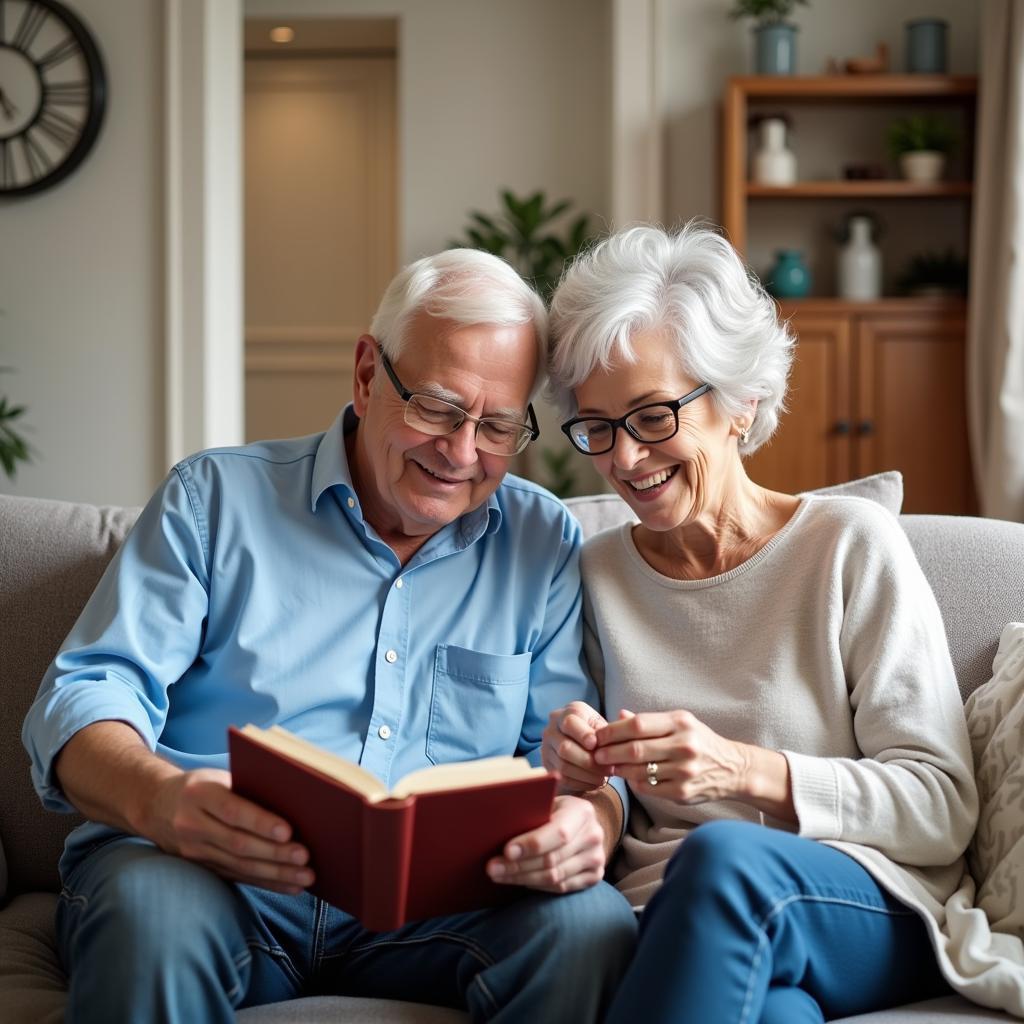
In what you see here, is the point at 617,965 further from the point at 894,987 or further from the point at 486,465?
the point at 486,465

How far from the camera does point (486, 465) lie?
5.51 ft

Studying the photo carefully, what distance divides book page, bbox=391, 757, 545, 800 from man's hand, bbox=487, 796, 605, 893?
0.38ft

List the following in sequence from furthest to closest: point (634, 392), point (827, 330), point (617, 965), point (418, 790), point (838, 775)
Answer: point (827, 330)
point (634, 392)
point (838, 775)
point (617, 965)
point (418, 790)

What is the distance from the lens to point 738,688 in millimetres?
1601

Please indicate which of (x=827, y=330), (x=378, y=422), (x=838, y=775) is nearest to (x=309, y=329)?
(x=827, y=330)

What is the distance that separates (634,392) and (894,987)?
757mm

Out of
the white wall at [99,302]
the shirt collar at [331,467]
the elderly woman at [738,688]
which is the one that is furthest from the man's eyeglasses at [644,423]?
the white wall at [99,302]

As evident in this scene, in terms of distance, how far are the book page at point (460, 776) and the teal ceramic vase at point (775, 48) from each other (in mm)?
4012

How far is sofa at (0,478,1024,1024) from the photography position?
174 centimetres

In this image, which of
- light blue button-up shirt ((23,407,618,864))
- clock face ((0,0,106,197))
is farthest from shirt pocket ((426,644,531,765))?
clock face ((0,0,106,197))

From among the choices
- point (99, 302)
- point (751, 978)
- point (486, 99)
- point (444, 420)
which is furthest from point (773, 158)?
point (751, 978)

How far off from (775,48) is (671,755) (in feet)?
12.7

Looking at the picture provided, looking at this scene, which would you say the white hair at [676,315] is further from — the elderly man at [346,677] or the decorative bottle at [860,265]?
the decorative bottle at [860,265]

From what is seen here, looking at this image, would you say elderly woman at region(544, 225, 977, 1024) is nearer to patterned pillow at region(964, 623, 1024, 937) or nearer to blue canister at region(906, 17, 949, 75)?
patterned pillow at region(964, 623, 1024, 937)
